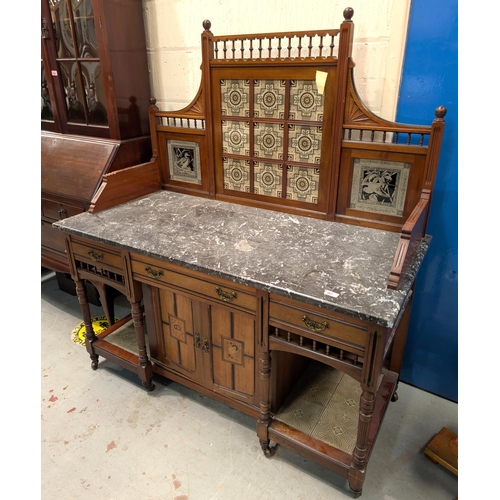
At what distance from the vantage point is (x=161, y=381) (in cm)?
211

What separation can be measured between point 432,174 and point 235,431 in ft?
4.60

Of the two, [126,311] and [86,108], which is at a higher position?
[86,108]

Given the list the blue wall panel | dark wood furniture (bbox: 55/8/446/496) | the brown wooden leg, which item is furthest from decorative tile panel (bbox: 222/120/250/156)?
the brown wooden leg

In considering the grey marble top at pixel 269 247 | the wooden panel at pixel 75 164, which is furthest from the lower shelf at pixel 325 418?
the wooden panel at pixel 75 164

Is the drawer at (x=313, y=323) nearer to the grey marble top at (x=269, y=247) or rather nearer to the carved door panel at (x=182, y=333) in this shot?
the grey marble top at (x=269, y=247)

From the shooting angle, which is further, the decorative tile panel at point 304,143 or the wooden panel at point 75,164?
the wooden panel at point 75,164

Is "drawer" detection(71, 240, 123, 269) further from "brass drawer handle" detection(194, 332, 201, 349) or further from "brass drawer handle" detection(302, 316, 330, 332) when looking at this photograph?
"brass drawer handle" detection(302, 316, 330, 332)

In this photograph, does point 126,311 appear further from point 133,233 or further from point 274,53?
point 274,53

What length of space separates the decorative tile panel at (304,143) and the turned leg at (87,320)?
127cm

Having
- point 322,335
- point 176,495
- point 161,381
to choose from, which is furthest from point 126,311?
point 322,335

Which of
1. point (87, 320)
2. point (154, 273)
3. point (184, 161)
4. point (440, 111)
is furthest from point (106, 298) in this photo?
point (440, 111)

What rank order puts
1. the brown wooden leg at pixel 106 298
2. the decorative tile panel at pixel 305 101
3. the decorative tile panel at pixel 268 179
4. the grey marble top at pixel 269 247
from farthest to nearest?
the brown wooden leg at pixel 106 298 → the decorative tile panel at pixel 268 179 → the decorative tile panel at pixel 305 101 → the grey marble top at pixel 269 247

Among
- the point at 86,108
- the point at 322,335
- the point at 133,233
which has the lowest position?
the point at 322,335

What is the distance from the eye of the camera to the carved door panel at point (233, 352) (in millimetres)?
1593
